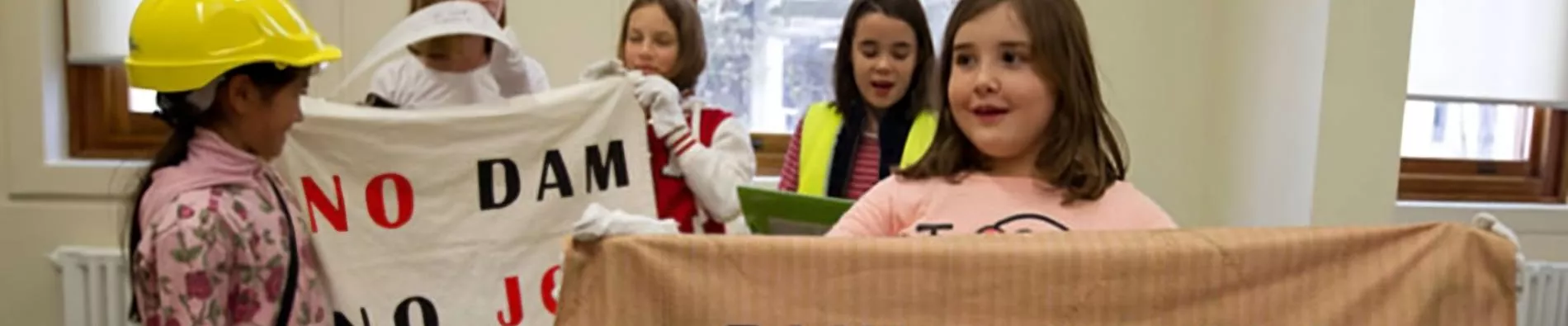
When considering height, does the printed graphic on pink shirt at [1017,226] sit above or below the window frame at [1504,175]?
above

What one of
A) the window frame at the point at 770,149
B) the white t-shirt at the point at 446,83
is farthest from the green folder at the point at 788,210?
the window frame at the point at 770,149

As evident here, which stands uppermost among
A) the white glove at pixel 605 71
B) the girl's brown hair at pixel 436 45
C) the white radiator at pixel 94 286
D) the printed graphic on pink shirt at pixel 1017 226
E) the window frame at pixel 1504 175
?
the girl's brown hair at pixel 436 45

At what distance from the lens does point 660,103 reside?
157 centimetres

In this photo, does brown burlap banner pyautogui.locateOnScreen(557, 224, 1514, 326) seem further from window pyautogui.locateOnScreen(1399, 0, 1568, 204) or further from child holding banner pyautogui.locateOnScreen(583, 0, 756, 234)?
window pyautogui.locateOnScreen(1399, 0, 1568, 204)

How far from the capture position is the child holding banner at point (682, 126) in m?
1.57

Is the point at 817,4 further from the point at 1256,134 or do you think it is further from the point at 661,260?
the point at 661,260

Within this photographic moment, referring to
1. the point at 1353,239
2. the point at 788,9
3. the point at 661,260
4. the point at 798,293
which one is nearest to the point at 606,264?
the point at 661,260

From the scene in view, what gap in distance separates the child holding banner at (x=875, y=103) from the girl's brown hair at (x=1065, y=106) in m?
0.43

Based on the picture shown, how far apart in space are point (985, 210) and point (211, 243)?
0.81 metres

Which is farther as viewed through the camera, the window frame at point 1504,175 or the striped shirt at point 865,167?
the window frame at point 1504,175

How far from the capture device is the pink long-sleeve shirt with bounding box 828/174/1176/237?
3.44 feet

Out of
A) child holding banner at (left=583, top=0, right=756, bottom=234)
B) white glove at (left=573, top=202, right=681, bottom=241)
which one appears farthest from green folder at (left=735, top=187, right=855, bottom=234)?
white glove at (left=573, top=202, right=681, bottom=241)

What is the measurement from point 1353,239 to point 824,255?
46cm

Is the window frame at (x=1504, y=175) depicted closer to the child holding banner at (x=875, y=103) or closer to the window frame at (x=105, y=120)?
the child holding banner at (x=875, y=103)
